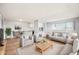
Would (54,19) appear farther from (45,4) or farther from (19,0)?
(19,0)

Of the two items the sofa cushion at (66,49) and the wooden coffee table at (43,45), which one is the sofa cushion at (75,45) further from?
the wooden coffee table at (43,45)

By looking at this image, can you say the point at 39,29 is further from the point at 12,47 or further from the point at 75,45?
the point at 75,45

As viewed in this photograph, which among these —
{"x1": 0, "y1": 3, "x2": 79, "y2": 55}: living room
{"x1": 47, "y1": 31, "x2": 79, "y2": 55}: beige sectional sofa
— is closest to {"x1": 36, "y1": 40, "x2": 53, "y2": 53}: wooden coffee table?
{"x1": 0, "y1": 3, "x2": 79, "y2": 55}: living room

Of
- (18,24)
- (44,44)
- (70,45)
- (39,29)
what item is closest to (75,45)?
(70,45)

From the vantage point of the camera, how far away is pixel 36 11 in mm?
1633

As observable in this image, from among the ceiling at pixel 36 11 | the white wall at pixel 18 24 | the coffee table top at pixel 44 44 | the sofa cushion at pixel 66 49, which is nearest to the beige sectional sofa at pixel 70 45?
the sofa cushion at pixel 66 49

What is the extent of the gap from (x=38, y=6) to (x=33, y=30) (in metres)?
0.48

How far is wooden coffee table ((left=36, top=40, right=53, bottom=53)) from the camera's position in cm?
164

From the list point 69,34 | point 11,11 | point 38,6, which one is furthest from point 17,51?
point 69,34

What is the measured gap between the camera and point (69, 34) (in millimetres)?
1629

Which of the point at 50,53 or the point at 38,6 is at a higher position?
the point at 38,6

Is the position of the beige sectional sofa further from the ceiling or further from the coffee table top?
the ceiling

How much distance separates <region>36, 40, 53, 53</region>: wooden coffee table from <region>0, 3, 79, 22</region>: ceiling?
19.0 inches

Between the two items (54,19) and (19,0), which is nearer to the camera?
(19,0)
